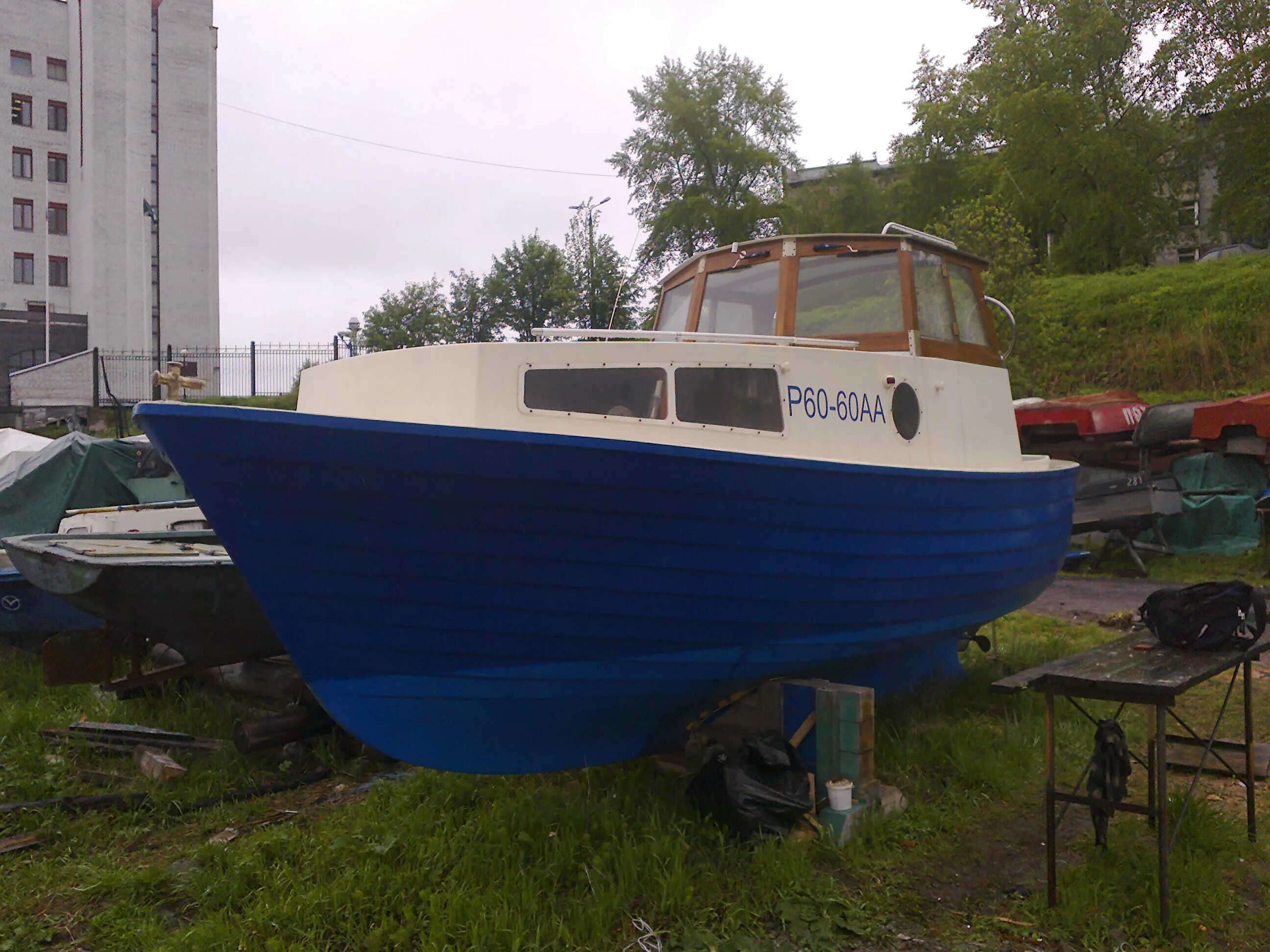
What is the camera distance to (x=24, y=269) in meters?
31.6

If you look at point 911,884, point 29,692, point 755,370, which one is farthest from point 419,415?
point 29,692

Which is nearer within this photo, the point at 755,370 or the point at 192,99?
the point at 755,370

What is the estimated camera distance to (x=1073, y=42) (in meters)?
25.0

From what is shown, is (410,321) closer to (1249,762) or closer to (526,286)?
Answer: (526,286)

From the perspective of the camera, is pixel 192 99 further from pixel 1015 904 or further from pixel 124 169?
pixel 1015 904

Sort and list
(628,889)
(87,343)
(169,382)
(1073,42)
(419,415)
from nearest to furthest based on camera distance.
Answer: (628,889)
(419,415)
(169,382)
(1073,42)
(87,343)

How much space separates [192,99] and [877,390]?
33.2 m

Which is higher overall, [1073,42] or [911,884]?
[1073,42]

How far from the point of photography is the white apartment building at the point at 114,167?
97.7 ft

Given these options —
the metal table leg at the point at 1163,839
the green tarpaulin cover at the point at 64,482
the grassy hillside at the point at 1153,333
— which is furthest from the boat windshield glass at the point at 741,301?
the grassy hillside at the point at 1153,333

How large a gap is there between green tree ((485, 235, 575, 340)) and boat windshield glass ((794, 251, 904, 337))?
82.9 ft

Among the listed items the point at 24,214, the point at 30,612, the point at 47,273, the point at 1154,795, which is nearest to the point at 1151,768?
the point at 1154,795

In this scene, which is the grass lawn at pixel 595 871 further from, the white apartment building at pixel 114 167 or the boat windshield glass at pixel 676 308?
the white apartment building at pixel 114 167

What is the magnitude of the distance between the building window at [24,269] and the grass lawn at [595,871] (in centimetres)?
3224
